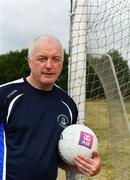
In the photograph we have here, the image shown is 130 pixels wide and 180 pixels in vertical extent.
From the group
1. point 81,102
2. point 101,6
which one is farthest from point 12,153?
point 101,6

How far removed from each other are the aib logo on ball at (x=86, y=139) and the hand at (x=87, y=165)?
0.11 meters

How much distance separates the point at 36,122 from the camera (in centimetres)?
351

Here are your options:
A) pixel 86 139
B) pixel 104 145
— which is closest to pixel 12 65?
pixel 104 145

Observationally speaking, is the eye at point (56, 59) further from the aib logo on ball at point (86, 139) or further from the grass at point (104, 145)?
the grass at point (104, 145)

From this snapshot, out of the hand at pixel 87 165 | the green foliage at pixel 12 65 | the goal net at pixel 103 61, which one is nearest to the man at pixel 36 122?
the hand at pixel 87 165

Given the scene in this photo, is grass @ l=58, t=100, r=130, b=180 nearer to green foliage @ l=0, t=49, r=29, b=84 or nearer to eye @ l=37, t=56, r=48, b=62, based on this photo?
eye @ l=37, t=56, r=48, b=62

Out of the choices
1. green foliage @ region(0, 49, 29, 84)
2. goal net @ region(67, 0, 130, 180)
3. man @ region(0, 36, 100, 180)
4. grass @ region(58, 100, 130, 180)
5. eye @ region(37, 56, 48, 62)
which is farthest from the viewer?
green foliage @ region(0, 49, 29, 84)

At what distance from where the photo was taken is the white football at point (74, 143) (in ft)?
11.8

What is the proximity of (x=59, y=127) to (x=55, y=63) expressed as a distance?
1.53 feet

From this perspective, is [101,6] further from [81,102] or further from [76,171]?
[76,171]

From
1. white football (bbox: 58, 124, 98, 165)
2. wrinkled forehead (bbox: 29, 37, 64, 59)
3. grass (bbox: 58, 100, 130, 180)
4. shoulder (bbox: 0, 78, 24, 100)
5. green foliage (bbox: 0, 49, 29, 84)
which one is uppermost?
wrinkled forehead (bbox: 29, 37, 64, 59)

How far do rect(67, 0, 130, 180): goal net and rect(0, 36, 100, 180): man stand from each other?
31.5 inches

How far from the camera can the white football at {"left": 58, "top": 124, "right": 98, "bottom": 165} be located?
142 inches

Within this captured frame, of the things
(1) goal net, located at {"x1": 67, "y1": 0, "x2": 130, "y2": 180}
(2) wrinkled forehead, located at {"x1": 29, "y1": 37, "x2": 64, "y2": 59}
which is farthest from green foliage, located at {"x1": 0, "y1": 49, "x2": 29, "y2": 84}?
(2) wrinkled forehead, located at {"x1": 29, "y1": 37, "x2": 64, "y2": 59}
